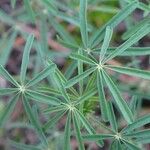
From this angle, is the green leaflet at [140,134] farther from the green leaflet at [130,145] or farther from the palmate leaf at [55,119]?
the palmate leaf at [55,119]

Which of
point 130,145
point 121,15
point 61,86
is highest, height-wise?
point 121,15

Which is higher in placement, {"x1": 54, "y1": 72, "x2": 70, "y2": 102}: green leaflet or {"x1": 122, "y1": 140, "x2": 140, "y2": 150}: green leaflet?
{"x1": 54, "y1": 72, "x2": 70, "y2": 102}: green leaflet

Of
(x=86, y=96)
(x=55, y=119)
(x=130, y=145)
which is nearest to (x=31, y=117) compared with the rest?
(x=55, y=119)

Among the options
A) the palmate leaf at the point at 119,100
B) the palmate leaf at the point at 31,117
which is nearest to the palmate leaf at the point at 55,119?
the palmate leaf at the point at 31,117

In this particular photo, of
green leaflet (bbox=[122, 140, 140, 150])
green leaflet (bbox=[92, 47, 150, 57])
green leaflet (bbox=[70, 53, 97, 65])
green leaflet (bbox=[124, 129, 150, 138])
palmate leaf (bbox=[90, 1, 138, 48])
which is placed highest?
palmate leaf (bbox=[90, 1, 138, 48])

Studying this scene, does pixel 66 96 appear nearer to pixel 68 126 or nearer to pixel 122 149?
pixel 68 126

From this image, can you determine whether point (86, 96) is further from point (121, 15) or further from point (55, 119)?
point (121, 15)

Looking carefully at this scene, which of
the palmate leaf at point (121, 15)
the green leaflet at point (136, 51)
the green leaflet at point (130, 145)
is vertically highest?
the palmate leaf at point (121, 15)

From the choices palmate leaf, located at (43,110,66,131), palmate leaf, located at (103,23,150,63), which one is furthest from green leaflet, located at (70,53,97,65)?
palmate leaf, located at (43,110,66,131)

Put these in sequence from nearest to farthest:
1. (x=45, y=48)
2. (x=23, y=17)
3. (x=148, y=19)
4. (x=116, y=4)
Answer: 1. (x=148, y=19)
2. (x=45, y=48)
3. (x=23, y=17)
4. (x=116, y=4)

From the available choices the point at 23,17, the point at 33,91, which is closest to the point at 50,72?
the point at 33,91

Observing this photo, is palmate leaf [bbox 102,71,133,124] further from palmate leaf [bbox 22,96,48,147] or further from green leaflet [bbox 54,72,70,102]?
palmate leaf [bbox 22,96,48,147]
